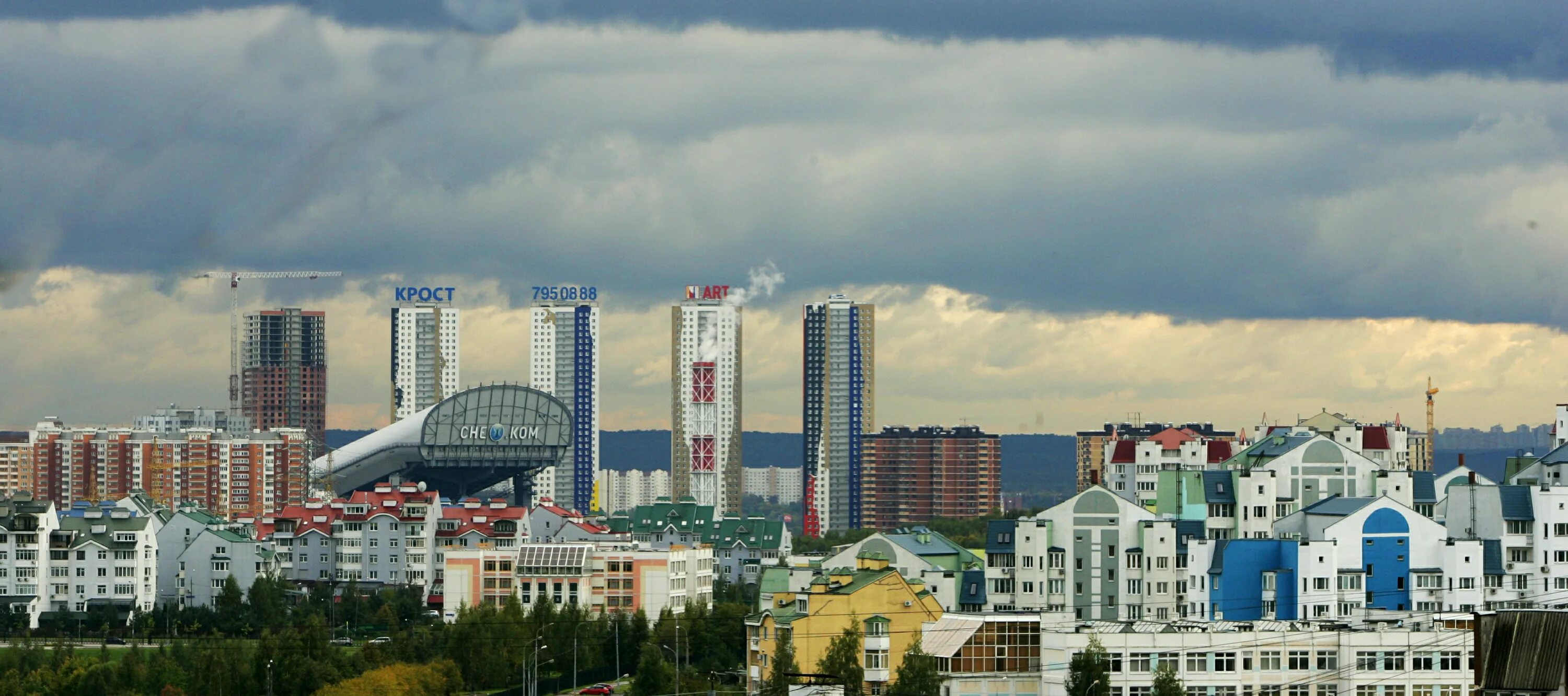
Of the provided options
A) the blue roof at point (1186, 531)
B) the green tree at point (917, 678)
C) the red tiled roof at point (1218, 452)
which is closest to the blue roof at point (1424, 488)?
the blue roof at point (1186, 531)

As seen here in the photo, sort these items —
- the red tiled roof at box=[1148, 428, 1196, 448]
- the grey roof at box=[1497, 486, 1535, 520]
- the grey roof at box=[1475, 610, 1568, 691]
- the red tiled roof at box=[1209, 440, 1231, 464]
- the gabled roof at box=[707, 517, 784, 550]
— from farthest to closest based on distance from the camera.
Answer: the gabled roof at box=[707, 517, 784, 550] < the red tiled roof at box=[1148, 428, 1196, 448] < the red tiled roof at box=[1209, 440, 1231, 464] < the grey roof at box=[1497, 486, 1535, 520] < the grey roof at box=[1475, 610, 1568, 691]

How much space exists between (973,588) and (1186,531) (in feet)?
26.5

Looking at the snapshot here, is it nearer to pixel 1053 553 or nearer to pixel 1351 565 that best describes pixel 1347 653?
pixel 1351 565

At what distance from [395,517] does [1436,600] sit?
61.8 meters

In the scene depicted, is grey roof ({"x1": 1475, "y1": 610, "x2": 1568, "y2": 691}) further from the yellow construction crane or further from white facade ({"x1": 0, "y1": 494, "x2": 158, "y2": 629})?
the yellow construction crane

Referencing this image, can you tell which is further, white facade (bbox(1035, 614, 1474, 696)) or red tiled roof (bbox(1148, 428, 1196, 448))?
red tiled roof (bbox(1148, 428, 1196, 448))

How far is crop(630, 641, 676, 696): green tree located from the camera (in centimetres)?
7338

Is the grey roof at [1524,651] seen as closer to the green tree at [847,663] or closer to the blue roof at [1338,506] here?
the green tree at [847,663]

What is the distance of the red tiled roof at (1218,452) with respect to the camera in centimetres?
10694

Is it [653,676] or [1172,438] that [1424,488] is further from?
[1172,438]

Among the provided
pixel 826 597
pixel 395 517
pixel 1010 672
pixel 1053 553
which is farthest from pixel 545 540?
pixel 1010 672

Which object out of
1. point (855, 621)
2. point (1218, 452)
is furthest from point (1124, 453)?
point (855, 621)

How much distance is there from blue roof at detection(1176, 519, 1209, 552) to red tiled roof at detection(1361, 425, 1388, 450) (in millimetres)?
19300

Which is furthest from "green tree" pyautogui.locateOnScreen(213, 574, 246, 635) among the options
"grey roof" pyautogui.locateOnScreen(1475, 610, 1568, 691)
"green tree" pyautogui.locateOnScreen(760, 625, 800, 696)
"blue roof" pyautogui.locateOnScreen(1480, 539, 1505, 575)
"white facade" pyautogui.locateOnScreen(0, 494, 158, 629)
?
"grey roof" pyautogui.locateOnScreen(1475, 610, 1568, 691)
